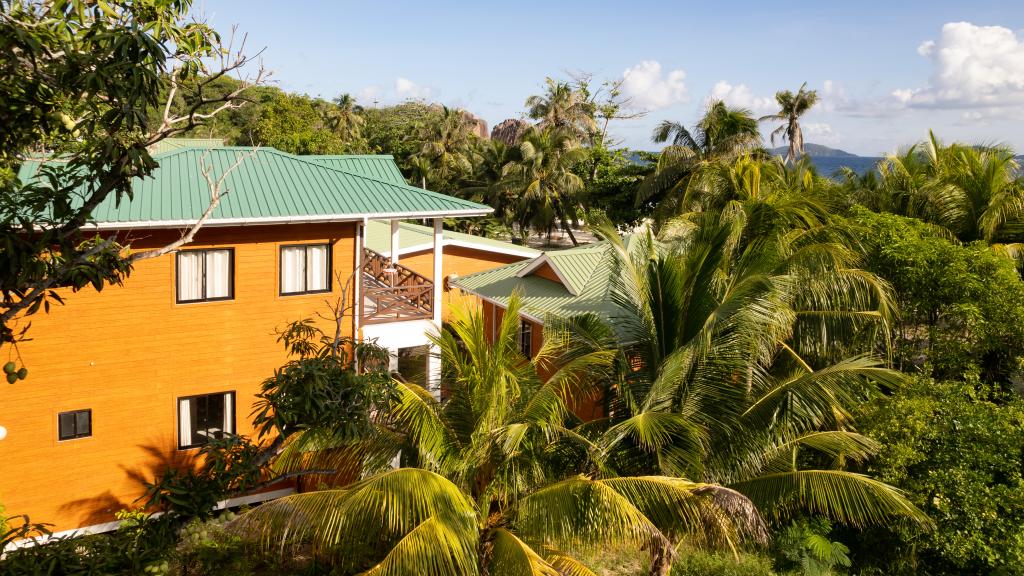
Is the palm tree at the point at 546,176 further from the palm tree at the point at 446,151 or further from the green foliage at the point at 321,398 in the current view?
the green foliage at the point at 321,398

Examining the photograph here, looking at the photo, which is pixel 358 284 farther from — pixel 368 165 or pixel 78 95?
pixel 78 95

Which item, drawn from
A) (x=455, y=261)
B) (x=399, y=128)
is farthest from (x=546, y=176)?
(x=399, y=128)

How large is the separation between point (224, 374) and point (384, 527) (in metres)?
6.99

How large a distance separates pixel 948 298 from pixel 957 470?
3340mm

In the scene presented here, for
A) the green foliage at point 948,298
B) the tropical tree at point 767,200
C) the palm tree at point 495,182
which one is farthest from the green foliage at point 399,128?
the green foliage at point 948,298

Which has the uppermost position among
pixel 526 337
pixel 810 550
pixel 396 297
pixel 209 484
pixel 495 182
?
pixel 495 182

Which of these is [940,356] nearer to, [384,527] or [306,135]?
[384,527]

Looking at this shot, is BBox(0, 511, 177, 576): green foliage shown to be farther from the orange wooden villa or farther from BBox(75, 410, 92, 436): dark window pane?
BBox(75, 410, 92, 436): dark window pane

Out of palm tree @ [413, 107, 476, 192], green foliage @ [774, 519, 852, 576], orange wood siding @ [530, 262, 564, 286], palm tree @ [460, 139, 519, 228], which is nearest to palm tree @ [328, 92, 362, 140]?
palm tree @ [413, 107, 476, 192]

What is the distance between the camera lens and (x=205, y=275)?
14266 mm

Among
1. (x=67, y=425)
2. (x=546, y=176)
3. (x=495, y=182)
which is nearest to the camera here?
(x=67, y=425)

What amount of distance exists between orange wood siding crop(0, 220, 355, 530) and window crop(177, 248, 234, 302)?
0.48 feet

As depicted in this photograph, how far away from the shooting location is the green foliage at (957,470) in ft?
36.8

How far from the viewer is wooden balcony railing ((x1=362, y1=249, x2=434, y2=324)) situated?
15672 mm
